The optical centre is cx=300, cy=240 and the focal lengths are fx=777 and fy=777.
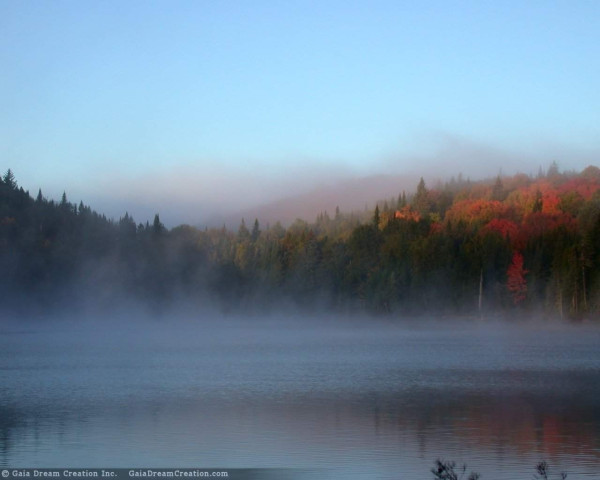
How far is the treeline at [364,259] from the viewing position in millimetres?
104625

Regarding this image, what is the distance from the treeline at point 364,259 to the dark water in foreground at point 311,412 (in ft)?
186

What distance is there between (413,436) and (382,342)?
131 ft

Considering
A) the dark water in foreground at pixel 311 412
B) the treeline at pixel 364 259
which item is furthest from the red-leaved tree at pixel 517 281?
the dark water in foreground at pixel 311 412

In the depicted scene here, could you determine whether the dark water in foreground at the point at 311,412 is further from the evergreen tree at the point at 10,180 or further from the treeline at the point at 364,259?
the evergreen tree at the point at 10,180

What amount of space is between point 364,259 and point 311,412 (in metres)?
118

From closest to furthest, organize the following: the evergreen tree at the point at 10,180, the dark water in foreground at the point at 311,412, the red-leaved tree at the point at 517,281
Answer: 1. the dark water in foreground at the point at 311,412
2. the red-leaved tree at the point at 517,281
3. the evergreen tree at the point at 10,180

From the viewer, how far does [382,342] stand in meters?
59.8

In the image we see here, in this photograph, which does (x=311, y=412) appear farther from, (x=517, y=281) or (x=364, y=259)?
(x=364, y=259)

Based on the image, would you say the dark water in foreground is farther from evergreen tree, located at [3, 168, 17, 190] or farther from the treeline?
evergreen tree, located at [3, 168, 17, 190]

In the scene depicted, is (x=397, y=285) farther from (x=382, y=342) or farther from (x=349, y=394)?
(x=349, y=394)

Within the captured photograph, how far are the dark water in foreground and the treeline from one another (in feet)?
186

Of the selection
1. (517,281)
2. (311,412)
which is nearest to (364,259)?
(517,281)

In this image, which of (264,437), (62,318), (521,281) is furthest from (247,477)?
(62,318)

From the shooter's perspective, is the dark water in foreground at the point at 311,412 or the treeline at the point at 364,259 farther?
the treeline at the point at 364,259
